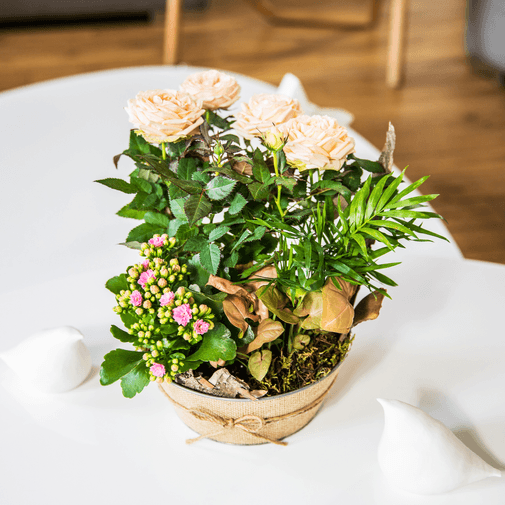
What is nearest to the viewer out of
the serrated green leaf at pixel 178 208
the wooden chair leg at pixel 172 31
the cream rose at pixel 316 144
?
the cream rose at pixel 316 144

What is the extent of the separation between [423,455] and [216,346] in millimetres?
262

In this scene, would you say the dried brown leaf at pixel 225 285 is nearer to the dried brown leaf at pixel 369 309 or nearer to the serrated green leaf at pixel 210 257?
the serrated green leaf at pixel 210 257

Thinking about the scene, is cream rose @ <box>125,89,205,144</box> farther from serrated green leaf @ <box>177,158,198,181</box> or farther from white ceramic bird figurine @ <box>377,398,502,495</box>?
white ceramic bird figurine @ <box>377,398,502,495</box>

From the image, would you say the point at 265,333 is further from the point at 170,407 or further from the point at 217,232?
the point at 170,407

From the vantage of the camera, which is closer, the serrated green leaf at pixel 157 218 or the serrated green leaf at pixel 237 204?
the serrated green leaf at pixel 237 204

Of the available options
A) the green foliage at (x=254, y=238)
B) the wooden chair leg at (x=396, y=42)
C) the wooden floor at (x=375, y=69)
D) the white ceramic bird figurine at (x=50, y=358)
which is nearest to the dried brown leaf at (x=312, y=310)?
the green foliage at (x=254, y=238)

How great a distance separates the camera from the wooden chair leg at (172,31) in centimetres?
276

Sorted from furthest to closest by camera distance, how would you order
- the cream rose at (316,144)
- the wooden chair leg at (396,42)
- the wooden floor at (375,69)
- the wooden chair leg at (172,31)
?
the wooden chair leg at (172,31)
the wooden chair leg at (396,42)
the wooden floor at (375,69)
the cream rose at (316,144)

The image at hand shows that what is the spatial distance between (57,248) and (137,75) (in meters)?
0.72

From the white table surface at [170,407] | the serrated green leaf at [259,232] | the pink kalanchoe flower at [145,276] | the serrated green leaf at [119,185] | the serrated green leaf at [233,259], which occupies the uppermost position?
the serrated green leaf at [119,185]

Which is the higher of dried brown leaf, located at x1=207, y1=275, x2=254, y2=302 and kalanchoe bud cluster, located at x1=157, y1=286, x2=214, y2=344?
dried brown leaf, located at x1=207, y1=275, x2=254, y2=302

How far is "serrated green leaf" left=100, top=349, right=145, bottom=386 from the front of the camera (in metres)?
0.61

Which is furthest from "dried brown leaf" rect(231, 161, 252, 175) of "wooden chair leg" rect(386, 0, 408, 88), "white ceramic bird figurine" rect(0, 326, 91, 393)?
"wooden chair leg" rect(386, 0, 408, 88)

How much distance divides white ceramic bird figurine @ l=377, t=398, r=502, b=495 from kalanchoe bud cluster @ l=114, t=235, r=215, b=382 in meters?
0.23
